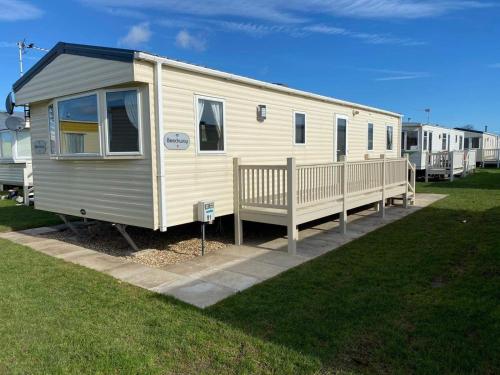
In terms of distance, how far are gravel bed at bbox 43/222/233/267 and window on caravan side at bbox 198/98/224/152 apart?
72.3 inches

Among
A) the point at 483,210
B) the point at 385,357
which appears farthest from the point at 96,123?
the point at 483,210

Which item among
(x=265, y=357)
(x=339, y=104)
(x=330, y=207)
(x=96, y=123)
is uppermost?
(x=339, y=104)

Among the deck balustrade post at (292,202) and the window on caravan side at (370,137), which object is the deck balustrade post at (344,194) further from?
the window on caravan side at (370,137)

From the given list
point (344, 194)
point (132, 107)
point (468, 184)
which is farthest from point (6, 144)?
point (468, 184)

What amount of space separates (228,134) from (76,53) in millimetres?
2840

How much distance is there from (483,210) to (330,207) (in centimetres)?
475

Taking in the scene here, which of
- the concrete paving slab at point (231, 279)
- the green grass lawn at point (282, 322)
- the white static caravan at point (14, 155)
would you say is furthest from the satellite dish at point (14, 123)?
the concrete paving slab at point (231, 279)

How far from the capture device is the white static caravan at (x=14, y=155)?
14.9 meters

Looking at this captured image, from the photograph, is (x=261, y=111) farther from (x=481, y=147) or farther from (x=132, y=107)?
(x=481, y=147)

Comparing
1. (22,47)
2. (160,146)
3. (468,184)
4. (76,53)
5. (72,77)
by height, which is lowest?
(468,184)

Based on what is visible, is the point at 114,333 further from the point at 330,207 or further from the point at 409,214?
the point at 409,214

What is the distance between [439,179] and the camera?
19.4 m

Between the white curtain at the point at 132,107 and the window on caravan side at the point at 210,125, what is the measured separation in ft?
3.42

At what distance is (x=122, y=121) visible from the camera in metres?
5.59
